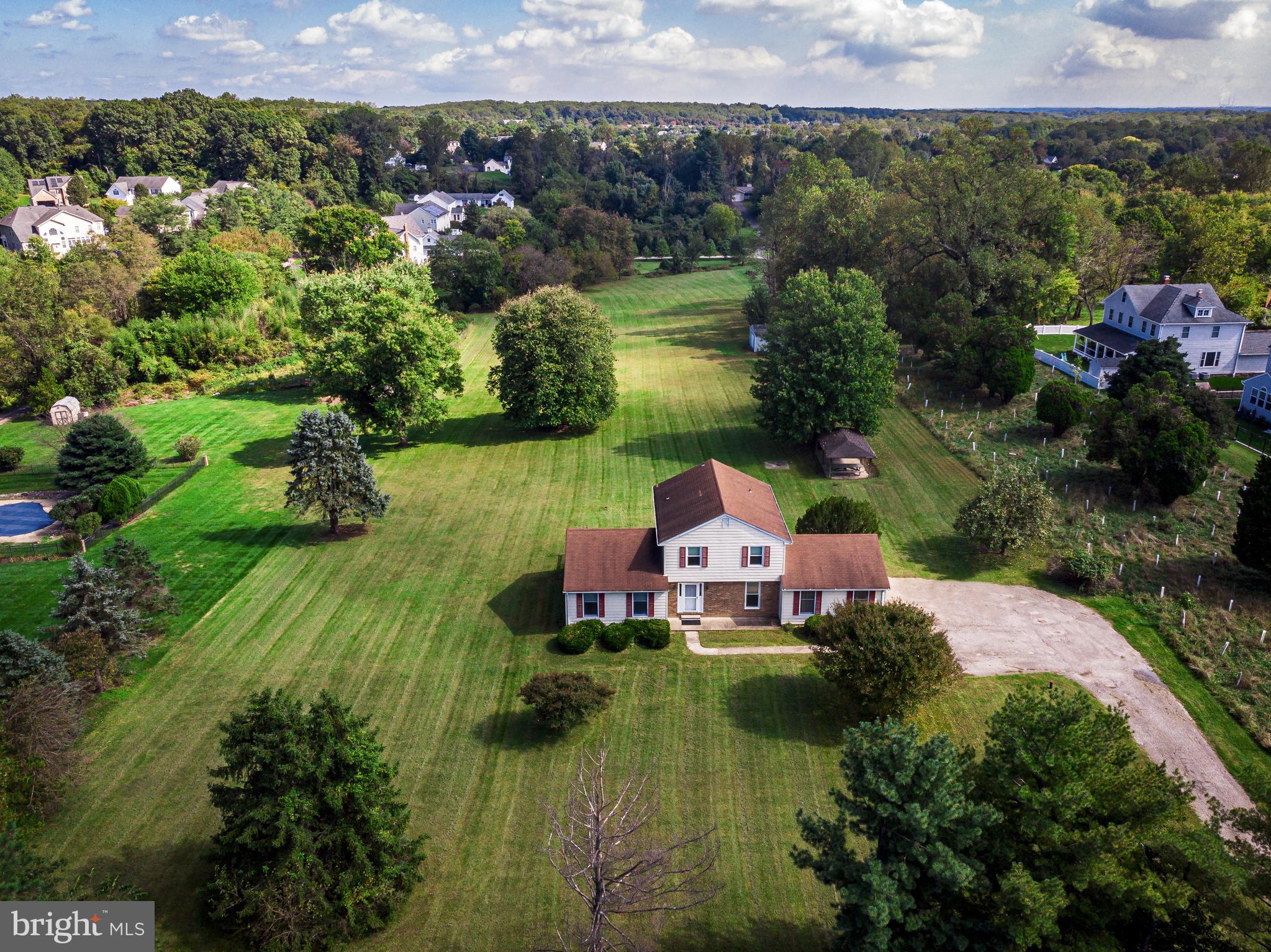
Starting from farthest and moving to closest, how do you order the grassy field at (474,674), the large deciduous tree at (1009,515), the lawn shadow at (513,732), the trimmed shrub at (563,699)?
1. the large deciduous tree at (1009,515)
2. the lawn shadow at (513,732)
3. the trimmed shrub at (563,699)
4. the grassy field at (474,674)

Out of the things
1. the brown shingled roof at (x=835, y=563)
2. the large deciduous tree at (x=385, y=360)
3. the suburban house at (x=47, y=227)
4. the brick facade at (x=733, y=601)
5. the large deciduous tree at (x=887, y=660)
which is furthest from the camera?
the suburban house at (x=47, y=227)

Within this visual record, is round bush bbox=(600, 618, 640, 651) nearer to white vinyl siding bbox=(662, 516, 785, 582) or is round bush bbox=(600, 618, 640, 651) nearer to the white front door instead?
the white front door

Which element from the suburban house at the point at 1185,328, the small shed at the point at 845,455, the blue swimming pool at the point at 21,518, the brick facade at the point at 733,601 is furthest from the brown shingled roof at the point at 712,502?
the suburban house at the point at 1185,328

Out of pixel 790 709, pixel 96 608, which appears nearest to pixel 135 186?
pixel 96 608

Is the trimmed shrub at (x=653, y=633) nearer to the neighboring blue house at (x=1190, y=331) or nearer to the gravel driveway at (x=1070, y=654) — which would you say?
the gravel driveway at (x=1070, y=654)

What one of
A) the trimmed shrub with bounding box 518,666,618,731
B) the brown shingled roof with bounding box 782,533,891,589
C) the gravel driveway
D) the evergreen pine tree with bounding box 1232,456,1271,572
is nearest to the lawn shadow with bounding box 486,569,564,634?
the trimmed shrub with bounding box 518,666,618,731

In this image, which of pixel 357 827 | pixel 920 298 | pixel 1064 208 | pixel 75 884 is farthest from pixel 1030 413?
pixel 75 884
